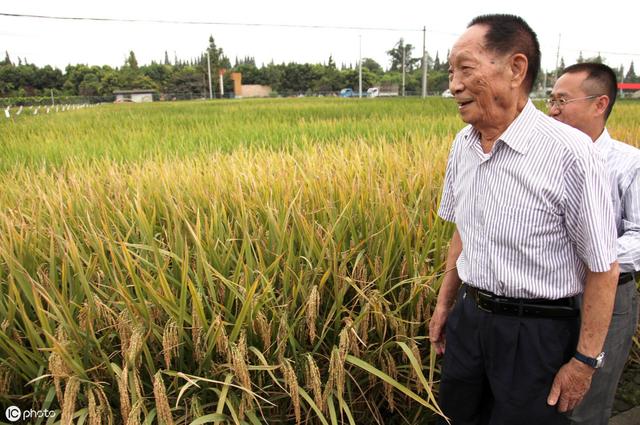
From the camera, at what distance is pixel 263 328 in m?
1.28

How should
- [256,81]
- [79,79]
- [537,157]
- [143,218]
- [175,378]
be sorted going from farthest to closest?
[256,81] → [79,79] → [143,218] → [175,378] → [537,157]

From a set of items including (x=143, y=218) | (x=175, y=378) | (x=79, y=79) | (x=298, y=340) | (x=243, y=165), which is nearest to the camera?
(x=175, y=378)

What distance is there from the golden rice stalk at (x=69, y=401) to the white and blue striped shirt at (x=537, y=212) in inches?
41.1

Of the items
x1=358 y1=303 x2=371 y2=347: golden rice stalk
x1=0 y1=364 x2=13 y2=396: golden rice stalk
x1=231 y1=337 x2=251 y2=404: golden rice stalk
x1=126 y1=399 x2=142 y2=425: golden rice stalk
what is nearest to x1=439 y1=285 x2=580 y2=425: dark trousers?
x1=358 y1=303 x2=371 y2=347: golden rice stalk

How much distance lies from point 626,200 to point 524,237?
52 cm

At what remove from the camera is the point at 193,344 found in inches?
53.1

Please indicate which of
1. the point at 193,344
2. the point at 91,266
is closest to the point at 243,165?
the point at 91,266

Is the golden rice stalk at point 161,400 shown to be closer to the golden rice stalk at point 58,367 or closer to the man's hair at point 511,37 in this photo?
the golden rice stalk at point 58,367

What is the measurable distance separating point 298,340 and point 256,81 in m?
80.5

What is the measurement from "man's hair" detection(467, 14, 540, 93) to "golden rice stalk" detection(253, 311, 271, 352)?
35.6 inches

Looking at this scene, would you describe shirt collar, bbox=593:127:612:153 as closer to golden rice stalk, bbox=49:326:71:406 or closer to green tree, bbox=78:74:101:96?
golden rice stalk, bbox=49:326:71:406

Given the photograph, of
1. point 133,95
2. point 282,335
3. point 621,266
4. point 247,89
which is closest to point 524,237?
point 621,266

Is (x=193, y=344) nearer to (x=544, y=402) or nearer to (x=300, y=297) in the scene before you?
(x=300, y=297)

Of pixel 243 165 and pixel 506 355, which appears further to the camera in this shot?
pixel 243 165
